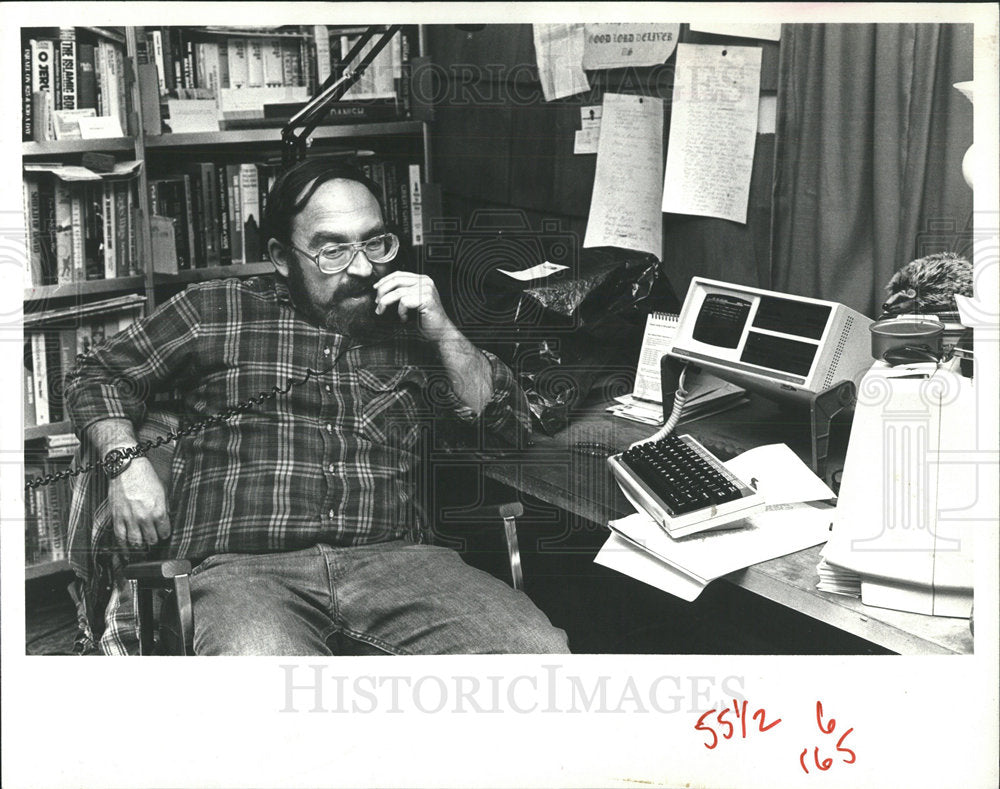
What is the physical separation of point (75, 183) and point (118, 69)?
0.76 feet

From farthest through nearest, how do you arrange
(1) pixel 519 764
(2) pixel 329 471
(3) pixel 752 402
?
(3) pixel 752 402 < (2) pixel 329 471 < (1) pixel 519 764

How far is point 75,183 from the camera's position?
5.96ft

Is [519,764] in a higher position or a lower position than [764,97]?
lower

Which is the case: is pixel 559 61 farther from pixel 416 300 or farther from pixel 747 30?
pixel 416 300

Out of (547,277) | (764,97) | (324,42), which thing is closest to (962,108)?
(764,97)

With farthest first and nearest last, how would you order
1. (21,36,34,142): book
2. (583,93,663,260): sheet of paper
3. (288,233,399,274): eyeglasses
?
(583,93,663,260): sheet of paper → (288,233,399,274): eyeglasses → (21,36,34,142): book

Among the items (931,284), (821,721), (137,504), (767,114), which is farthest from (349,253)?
(821,721)

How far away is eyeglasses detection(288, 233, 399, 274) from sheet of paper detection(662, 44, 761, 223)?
650mm

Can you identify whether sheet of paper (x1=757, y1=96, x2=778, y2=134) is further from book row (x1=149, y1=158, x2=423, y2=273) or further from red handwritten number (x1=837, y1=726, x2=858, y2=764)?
red handwritten number (x1=837, y1=726, x2=858, y2=764)

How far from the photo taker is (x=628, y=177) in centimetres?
209

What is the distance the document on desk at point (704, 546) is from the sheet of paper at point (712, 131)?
719 millimetres

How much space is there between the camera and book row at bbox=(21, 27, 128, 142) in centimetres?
167

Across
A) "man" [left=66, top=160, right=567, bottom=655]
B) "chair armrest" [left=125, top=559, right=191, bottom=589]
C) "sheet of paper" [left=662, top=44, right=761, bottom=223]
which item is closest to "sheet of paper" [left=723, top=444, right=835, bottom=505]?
"man" [left=66, top=160, right=567, bottom=655]

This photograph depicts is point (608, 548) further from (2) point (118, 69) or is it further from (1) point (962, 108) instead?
(2) point (118, 69)
